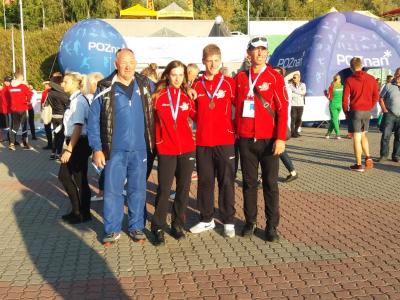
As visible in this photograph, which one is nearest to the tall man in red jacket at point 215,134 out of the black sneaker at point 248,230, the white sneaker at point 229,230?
the white sneaker at point 229,230

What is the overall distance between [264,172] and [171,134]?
106 cm

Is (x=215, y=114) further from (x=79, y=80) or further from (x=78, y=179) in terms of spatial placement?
(x=78, y=179)

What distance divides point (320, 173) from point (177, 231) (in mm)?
4301

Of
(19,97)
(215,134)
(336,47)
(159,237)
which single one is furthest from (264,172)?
(336,47)

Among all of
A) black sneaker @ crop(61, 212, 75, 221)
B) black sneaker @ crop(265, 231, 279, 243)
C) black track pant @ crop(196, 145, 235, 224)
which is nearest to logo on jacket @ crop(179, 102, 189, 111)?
black track pant @ crop(196, 145, 235, 224)

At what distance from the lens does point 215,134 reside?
507cm

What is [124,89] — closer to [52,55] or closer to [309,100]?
[309,100]

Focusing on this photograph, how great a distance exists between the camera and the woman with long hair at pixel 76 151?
5.57 metres

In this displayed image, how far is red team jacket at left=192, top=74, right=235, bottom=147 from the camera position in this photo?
503cm

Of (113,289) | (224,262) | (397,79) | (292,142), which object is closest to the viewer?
(113,289)

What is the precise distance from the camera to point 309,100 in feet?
51.1

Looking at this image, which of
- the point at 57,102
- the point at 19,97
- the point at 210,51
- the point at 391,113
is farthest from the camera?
the point at 19,97

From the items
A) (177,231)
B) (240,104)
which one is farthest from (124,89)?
(177,231)

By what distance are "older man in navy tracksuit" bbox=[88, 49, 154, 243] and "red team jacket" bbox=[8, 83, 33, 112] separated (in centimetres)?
847
